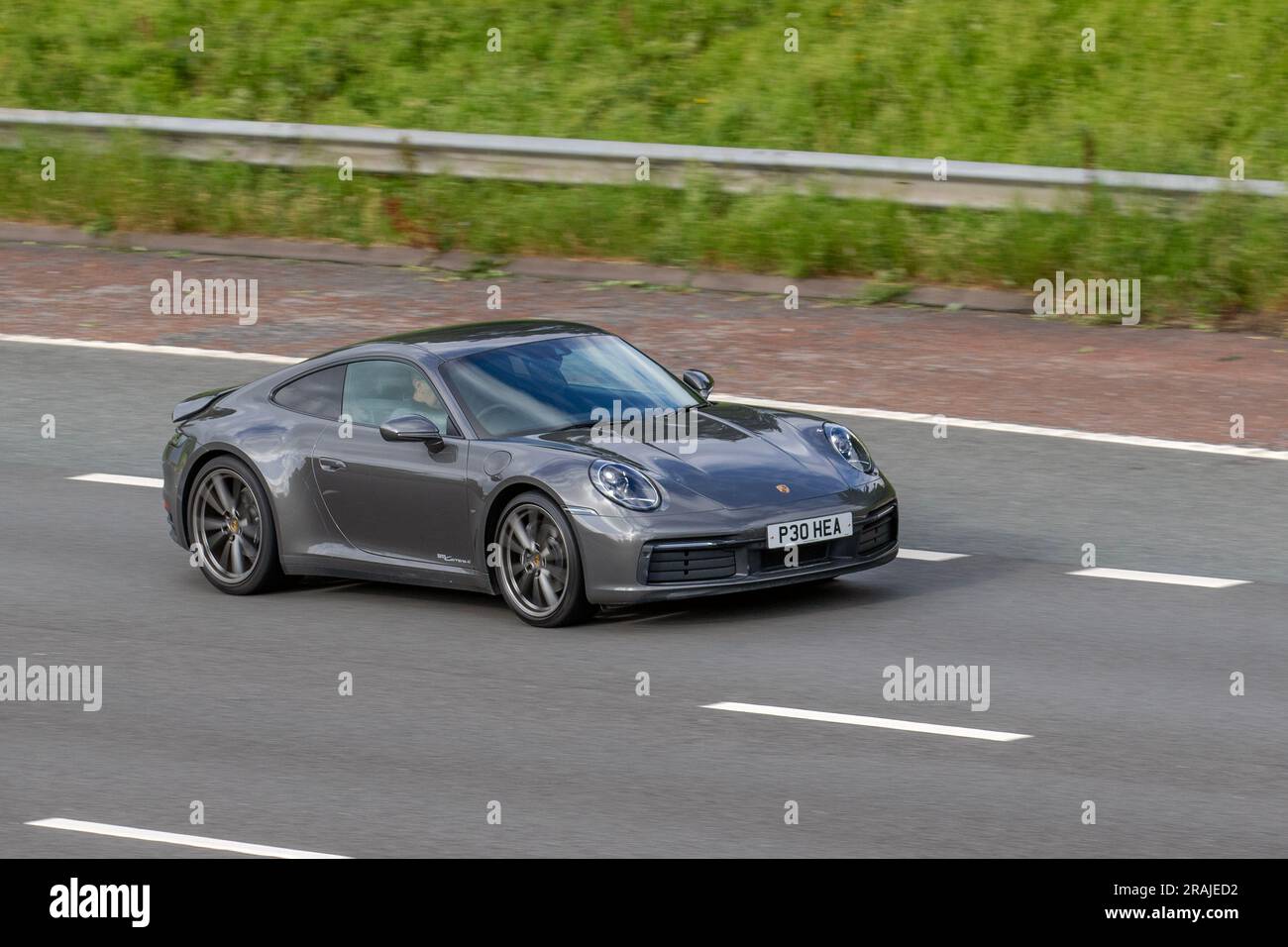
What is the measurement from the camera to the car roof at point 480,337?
11.1 m

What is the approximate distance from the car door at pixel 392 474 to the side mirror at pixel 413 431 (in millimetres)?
47

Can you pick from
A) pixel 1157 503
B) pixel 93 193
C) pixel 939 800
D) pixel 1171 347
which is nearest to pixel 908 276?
pixel 1171 347

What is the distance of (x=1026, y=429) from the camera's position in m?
14.2

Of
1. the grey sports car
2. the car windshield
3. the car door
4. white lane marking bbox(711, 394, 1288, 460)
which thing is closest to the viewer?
the grey sports car

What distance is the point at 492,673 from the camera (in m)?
9.62

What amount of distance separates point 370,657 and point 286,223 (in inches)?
445

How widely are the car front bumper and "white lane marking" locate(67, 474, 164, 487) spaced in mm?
4462

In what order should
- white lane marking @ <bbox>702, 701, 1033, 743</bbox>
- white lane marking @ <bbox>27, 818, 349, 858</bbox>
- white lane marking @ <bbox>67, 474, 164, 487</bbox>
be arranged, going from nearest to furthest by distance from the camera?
1. white lane marking @ <bbox>27, 818, 349, 858</bbox>
2. white lane marking @ <bbox>702, 701, 1033, 743</bbox>
3. white lane marking @ <bbox>67, 474, 164, 487</bbox>

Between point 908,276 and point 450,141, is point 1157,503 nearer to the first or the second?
point 908,276

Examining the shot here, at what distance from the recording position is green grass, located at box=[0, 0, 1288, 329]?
17.7m

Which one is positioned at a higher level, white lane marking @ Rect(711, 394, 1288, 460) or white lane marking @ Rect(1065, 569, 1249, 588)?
white lane marking @ Rect(711, 394, 1288, 460)

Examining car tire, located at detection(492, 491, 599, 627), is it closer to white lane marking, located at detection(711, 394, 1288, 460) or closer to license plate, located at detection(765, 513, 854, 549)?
license plate, located at detection(765, 513, 854, 549)

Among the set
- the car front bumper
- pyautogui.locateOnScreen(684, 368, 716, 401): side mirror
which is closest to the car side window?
the car front bumper

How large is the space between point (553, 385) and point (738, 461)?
1.12 m
